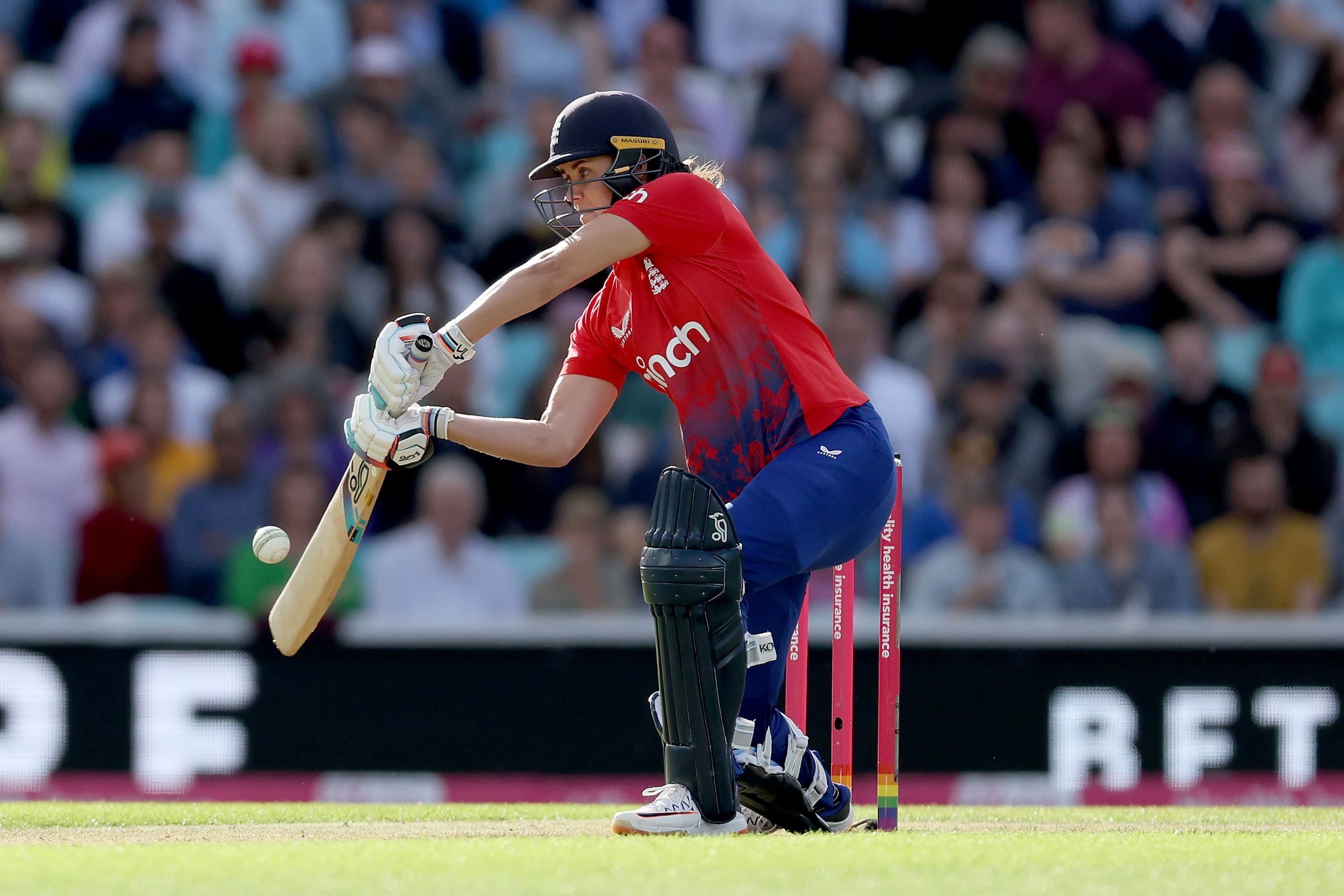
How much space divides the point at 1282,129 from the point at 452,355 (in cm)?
812

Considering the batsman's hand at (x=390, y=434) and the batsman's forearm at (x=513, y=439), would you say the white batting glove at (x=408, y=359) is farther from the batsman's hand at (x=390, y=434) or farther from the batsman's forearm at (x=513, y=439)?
the batsman's forearm at (x=513, y=439)

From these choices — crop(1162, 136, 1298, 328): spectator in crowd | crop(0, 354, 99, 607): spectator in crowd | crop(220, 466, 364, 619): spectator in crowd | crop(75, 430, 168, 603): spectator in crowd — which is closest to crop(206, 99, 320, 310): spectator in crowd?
crop(0, 354, 99, 607): spectator in crowd

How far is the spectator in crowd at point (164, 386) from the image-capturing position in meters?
8.86

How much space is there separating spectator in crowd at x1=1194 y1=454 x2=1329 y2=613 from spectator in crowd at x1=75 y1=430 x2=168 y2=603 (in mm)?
4861

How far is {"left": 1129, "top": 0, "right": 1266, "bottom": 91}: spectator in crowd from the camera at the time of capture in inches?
447

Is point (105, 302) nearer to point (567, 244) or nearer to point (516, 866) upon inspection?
point (567, 244)

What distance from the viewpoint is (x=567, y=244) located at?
15.0 feet

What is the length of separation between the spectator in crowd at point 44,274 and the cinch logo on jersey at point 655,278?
5303 millimetres

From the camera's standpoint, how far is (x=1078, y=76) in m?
10.9

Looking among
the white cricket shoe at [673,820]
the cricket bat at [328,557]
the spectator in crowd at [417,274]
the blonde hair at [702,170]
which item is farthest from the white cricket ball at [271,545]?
the spectator in crowd at [417,274]

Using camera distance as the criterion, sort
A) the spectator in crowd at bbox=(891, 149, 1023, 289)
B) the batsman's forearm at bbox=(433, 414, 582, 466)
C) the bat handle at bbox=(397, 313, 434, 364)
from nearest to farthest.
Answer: the bat handle at bbox=(397, 313, 434, 364), the batsman's forearm at bbox=(433, 414, 582, 466), the spectator in crowd at bbox=(891, 149, 1023, 289)

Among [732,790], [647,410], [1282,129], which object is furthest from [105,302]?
[1282,129]

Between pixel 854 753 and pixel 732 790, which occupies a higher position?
pixel 732 790

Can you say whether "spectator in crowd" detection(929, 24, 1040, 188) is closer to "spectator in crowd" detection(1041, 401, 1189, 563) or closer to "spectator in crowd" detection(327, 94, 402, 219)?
"spectator in crowd" detection(1041, 401, 1189, 563)
